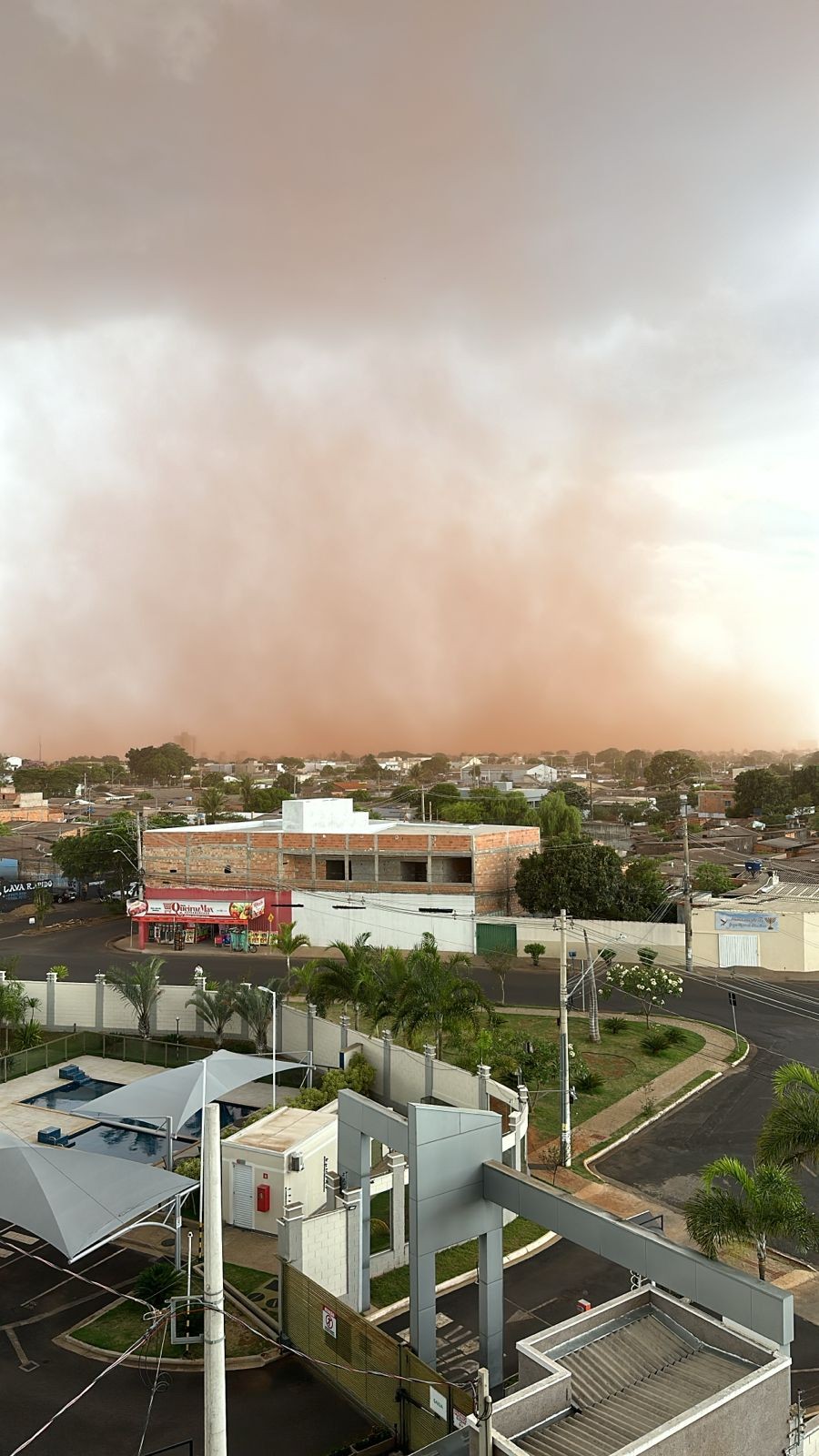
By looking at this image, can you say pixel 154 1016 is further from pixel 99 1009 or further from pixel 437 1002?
pixel 437 1002

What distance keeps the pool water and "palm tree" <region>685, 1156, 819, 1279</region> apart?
14.4 meters

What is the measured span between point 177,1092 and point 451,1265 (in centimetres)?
768

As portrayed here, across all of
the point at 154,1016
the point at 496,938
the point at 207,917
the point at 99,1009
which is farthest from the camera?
the point at 207,917

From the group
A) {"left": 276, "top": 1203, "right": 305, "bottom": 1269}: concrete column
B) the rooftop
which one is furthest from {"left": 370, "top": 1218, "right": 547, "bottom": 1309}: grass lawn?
the rooftop

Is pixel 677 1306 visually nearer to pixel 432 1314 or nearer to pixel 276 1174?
pixel 432 1314

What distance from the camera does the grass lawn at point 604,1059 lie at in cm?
3075

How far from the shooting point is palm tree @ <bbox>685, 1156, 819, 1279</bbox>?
16297 millimetres

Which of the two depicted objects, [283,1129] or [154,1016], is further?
[154,1016]

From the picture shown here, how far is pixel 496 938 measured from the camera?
188 ft

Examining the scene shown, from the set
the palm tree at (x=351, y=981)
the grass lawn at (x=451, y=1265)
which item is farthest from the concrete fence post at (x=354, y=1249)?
the palm tree at (x=351, y=981)

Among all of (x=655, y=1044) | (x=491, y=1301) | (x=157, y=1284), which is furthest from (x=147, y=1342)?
(x=655, y=1044)

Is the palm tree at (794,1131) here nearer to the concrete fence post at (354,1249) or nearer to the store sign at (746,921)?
the concrete fence post at (354,1249)

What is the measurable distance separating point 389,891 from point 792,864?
44.0 metres

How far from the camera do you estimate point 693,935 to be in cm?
5262
